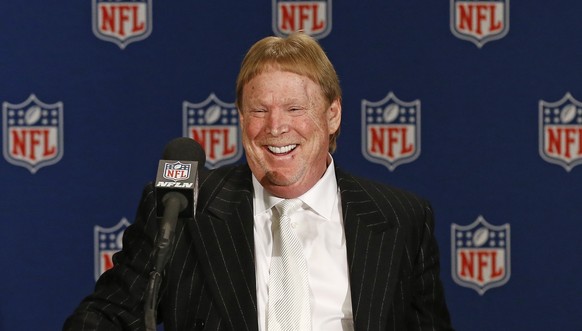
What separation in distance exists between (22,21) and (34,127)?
284 millimetres

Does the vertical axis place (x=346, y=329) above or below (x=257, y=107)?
below

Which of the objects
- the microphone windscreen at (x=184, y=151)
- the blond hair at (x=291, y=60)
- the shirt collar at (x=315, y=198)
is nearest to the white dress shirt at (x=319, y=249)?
the shirt collar at (x=315, y=198)

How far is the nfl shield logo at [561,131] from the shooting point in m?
2.54

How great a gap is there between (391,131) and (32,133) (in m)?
0.97

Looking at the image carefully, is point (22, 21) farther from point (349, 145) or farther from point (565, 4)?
point (565, 4)

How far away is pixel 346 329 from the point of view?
1.72 meters

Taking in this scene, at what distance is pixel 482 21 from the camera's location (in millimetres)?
2531

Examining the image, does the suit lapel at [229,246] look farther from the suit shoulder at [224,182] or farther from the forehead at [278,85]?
the forehead at [278,85]

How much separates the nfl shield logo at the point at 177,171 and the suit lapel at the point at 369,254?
529 mm

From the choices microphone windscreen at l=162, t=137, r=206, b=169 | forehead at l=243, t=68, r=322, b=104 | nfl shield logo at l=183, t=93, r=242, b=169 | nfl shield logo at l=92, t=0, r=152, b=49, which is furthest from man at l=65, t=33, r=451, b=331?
nfl shield logo at l=92, t=0, r=152, b=49

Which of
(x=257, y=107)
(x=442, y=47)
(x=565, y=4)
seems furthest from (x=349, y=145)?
(x=257, y=107)

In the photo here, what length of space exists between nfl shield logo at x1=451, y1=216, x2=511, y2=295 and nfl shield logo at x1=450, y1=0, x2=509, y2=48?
49cm

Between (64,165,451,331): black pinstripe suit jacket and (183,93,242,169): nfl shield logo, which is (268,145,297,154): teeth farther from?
(183,93,242,169): nfl shield logo

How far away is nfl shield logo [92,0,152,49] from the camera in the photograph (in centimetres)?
252
